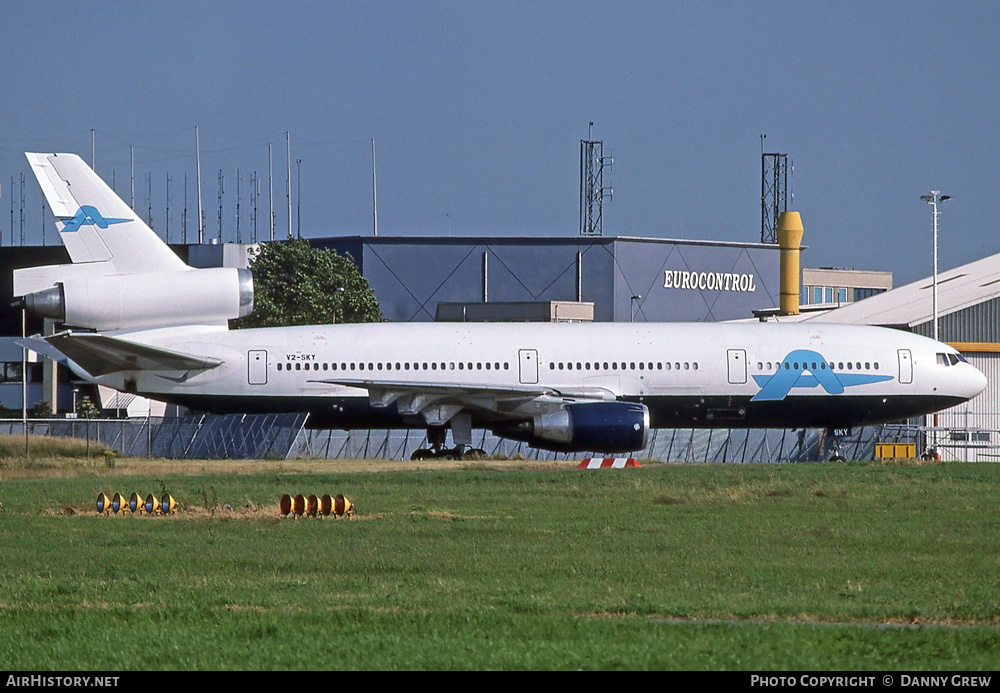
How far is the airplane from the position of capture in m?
38.4

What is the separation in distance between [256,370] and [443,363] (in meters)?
5.45

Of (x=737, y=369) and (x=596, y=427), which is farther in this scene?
(x=737, y=369)

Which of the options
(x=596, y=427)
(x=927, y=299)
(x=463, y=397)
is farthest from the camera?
(x=927, y=299)

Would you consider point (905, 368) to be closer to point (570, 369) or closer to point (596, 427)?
point (570, 369)

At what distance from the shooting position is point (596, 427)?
123ft

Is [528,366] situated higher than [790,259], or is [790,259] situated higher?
[790,259]

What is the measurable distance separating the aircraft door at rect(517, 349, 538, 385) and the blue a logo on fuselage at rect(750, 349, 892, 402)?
6.50 metres

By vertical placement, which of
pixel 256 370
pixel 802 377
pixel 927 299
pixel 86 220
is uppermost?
pixel 86 220

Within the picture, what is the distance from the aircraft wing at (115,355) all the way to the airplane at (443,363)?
0.06 metres

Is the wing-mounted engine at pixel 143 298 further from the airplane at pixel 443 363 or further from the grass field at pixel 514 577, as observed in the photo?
the grass field at pixel 514 577

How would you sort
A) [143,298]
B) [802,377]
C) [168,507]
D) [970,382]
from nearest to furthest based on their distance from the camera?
[168,507]
[143,298]
[802,377]
[970,382]

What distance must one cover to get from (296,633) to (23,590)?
431cm

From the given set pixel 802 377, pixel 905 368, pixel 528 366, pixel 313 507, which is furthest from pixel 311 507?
pixel 905 368
